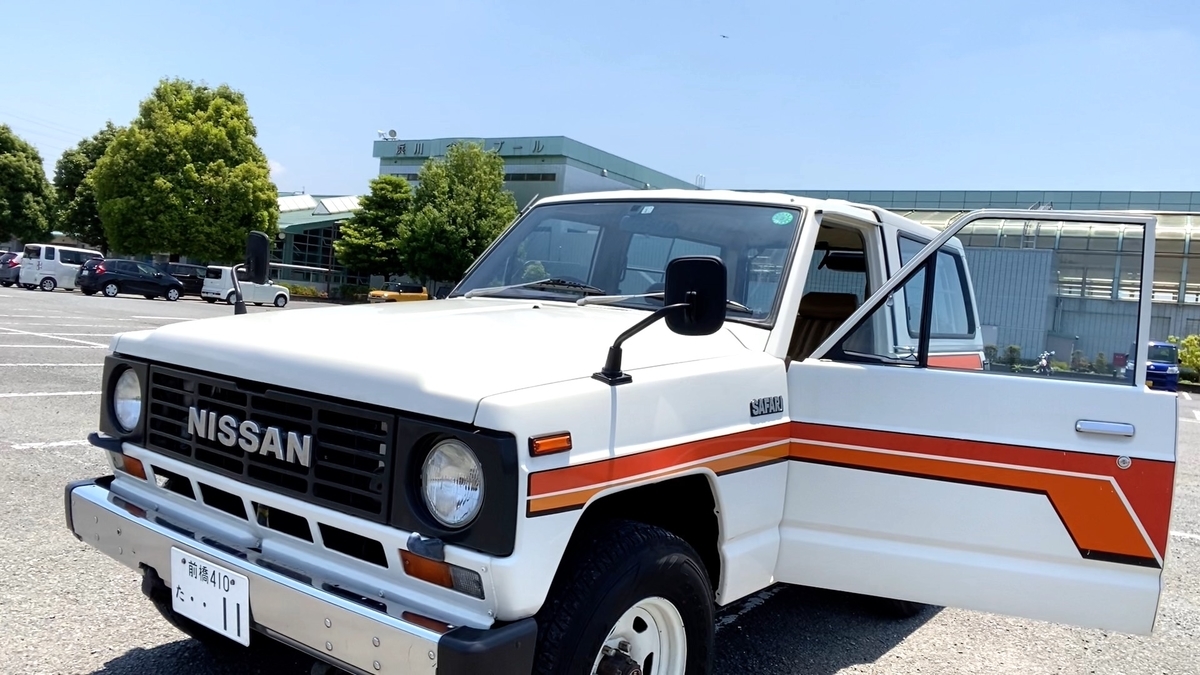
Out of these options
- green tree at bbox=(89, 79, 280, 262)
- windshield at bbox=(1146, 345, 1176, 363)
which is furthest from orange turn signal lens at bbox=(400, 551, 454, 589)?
green tree at bbox=(89, 79, 280, 262)

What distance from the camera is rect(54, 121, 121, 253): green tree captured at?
50031 millimetres

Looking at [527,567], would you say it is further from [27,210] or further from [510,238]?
[27,210]

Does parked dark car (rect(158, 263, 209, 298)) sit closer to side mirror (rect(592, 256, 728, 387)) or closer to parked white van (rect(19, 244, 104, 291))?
parked white van (rect(19, 244, 104, 291))

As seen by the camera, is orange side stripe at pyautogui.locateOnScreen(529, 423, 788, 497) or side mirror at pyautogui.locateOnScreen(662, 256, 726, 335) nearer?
orange side stripe at pyautogui.locateOnScreen(529, 423, 788, 497)

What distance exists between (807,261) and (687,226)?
578 mm

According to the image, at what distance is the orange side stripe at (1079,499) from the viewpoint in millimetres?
2850

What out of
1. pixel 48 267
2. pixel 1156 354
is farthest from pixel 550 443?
pixel 48 267

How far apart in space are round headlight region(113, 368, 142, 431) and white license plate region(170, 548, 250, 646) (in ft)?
2.05

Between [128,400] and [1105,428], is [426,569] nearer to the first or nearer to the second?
[128,400]

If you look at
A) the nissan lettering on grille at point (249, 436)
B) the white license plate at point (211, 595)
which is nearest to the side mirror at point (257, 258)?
the nissan lettering on grille at point (249, 436)

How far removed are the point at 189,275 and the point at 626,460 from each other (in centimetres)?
3788

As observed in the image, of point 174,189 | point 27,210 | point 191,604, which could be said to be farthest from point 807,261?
point 27,210

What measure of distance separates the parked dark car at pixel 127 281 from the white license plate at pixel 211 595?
1242 inches

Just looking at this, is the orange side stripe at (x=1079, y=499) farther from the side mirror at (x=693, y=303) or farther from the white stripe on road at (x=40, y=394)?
the white stripe on road at (x=40, y=394)
